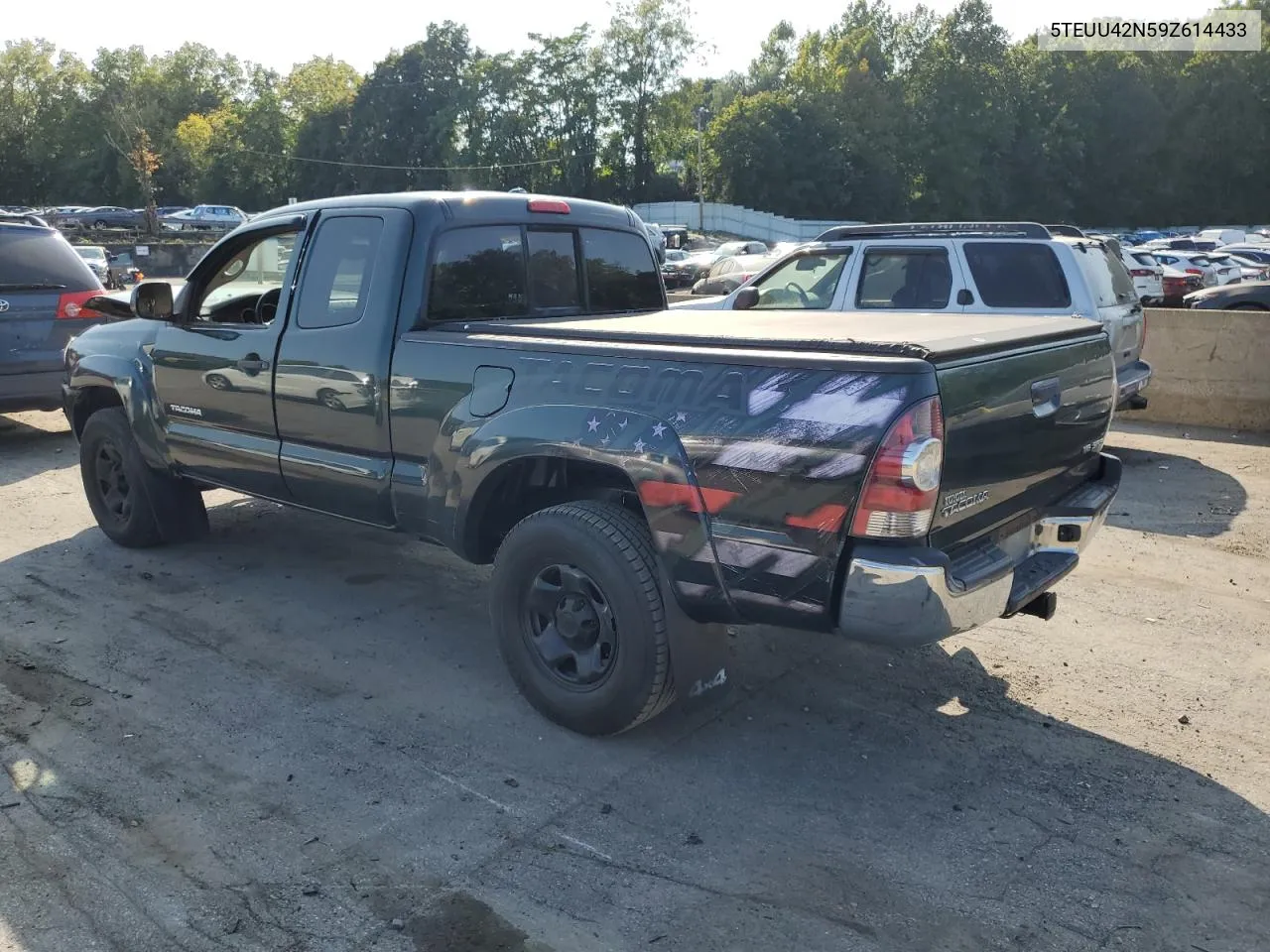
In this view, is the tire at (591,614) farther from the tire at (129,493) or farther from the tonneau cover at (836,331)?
the tire at (129,493)

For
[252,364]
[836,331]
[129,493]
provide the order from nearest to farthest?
1. [836,331]
2. [252,364]
3. [129,493]

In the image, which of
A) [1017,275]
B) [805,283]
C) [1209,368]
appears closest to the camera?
[1017,275]

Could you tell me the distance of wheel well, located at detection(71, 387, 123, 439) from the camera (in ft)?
20.8

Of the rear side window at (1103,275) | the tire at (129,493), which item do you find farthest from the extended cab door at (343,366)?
the rear side window at (1103,275)

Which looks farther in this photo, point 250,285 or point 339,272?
point 250,285

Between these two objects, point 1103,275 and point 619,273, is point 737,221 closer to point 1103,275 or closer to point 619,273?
point 1103,275

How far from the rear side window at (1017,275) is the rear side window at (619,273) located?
11.2 feet

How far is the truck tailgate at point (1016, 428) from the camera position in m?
3.17

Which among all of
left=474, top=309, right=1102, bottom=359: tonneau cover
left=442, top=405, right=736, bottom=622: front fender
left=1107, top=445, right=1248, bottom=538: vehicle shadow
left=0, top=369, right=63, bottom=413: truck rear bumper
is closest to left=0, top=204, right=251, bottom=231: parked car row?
left=0, top=369, right=63, bottom=413: truck rear bumper

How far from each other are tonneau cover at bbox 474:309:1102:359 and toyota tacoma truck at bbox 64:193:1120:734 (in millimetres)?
21

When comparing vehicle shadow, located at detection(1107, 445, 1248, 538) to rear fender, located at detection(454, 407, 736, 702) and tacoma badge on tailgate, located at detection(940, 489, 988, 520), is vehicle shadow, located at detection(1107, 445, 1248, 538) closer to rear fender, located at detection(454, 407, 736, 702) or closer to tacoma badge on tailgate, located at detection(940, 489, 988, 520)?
tacoma badge on tailgate, located at detection(940, 489, 988, 520)

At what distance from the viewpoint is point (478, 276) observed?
15.5 feet

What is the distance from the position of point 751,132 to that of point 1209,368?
60343 mm

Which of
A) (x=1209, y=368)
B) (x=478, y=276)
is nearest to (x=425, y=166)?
(x=1209, y=368)
